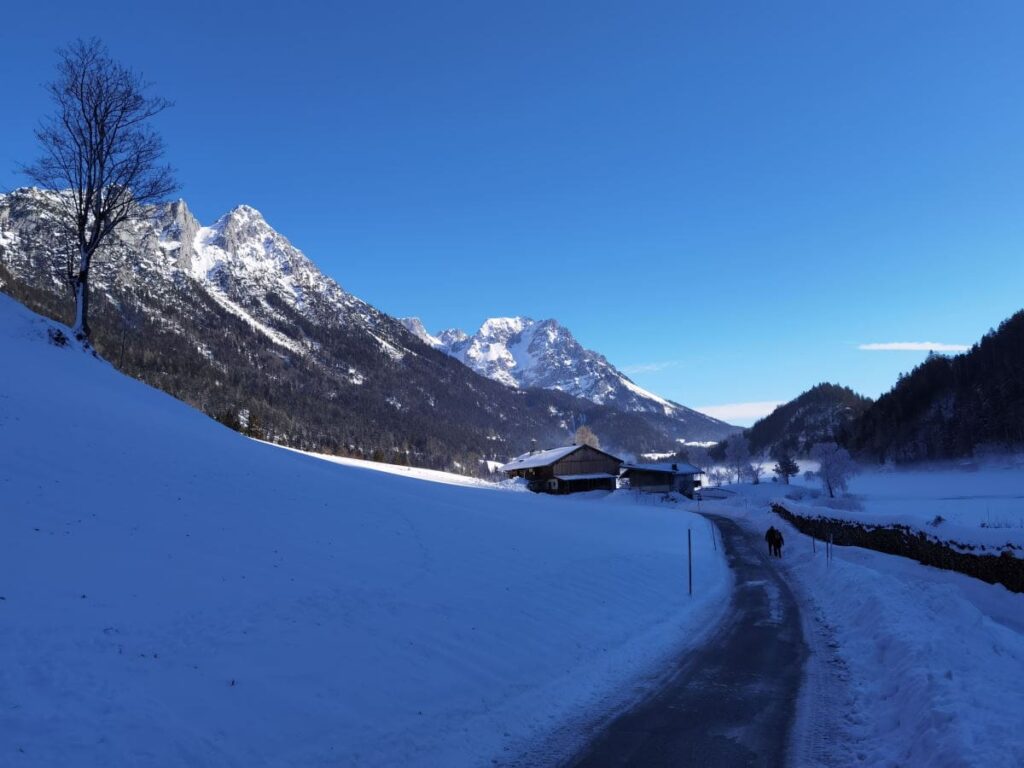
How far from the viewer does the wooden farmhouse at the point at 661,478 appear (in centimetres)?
10241

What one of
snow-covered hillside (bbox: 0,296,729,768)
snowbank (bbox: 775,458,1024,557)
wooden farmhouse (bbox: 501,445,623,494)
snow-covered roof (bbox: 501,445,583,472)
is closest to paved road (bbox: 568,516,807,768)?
snow-covered hillside (bbox: 0,296,729,768)

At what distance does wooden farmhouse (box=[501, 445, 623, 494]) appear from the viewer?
283 feet

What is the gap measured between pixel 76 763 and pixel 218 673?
2.25 m

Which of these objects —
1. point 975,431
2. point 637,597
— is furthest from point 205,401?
point 975,431

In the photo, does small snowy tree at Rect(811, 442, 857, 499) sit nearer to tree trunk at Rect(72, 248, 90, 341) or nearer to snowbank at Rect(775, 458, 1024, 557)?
snowbank at Rect(775, 458, 1024, 557)

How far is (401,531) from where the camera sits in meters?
17.1

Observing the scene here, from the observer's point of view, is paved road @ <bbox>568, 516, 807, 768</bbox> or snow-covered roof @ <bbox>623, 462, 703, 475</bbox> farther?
snow-covered roof @ <bbox>623, 462, 703, 475</bbox>

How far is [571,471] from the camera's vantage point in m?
88.1

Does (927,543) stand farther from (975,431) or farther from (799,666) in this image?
(975,431)

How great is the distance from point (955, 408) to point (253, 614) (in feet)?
470

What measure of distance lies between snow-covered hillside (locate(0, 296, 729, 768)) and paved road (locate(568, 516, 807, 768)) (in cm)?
87

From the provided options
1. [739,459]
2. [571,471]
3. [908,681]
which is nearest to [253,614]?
[908,681]

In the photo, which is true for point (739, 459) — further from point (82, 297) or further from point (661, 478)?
point (82, 297)

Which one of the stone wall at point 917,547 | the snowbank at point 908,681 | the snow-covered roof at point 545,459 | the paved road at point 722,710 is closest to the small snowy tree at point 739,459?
the snow-covered roof at point 545,459
